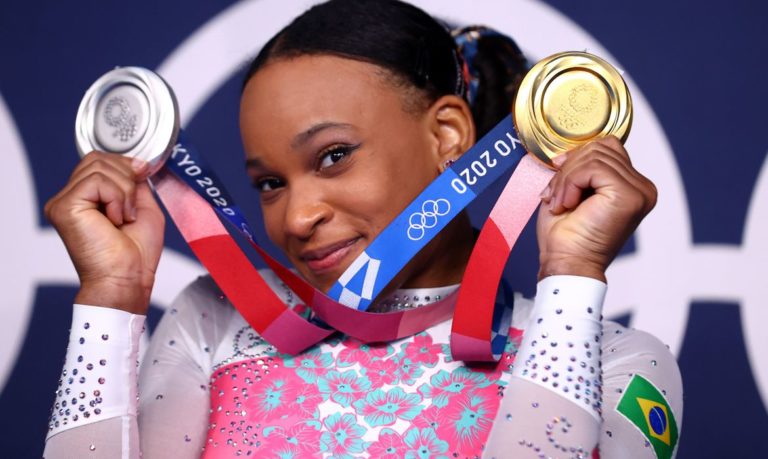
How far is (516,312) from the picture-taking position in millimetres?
1830

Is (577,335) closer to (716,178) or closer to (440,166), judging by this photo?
(440,166)

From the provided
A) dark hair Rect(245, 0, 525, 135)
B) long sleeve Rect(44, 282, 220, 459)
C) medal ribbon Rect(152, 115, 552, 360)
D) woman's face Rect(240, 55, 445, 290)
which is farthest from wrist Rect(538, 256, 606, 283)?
long sleeve Rect(44, 282, 220, 459)

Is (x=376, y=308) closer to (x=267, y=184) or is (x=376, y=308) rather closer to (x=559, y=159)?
(x=267, y=184)

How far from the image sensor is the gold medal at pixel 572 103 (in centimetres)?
156

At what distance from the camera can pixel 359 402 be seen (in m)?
1.68

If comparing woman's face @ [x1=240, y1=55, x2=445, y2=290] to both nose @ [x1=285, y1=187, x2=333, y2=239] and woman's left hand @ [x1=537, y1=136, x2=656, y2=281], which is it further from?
woman's left hand @ [x1=537, y1=136, x2=656, y2=281]

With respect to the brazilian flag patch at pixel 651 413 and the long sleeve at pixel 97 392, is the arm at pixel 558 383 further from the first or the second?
the long sleeve at pixel 97 392

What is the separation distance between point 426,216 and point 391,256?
0.30 feet

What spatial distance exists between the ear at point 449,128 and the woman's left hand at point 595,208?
40 centimetres

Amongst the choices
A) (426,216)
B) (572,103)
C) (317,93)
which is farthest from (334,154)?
(572,103)

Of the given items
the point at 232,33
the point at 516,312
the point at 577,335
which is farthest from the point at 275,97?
the point at 232,33

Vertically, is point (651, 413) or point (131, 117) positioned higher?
point (131, 117)

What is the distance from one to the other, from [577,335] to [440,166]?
55cm

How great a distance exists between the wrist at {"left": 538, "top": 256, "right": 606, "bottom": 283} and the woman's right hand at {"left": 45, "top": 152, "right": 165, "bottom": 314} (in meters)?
0.68
